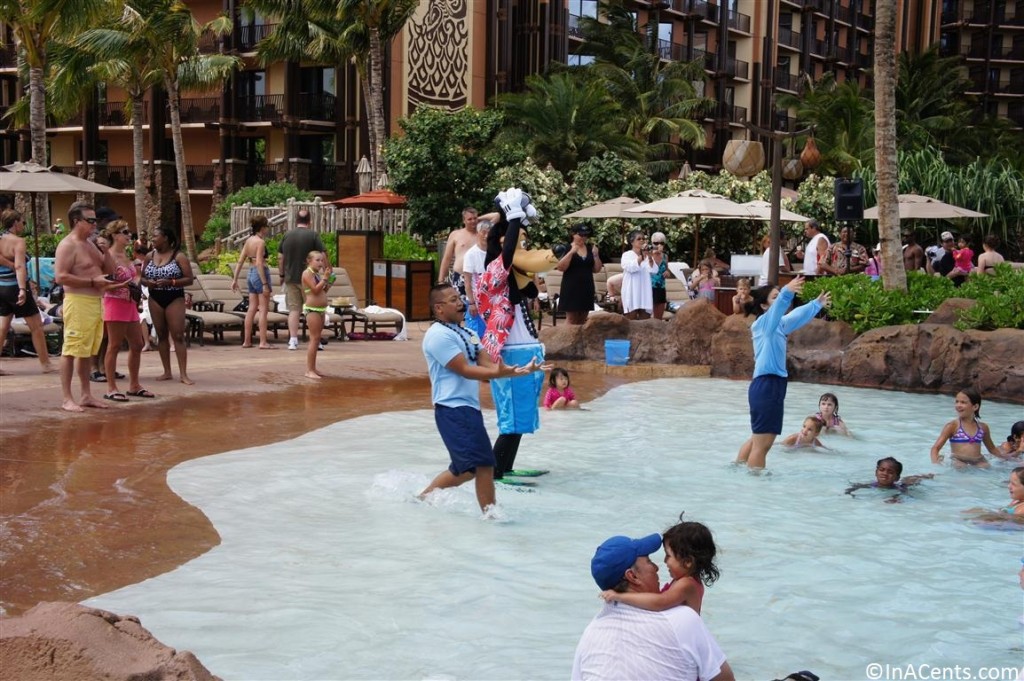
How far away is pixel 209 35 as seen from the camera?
144 feet

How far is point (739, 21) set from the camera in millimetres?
54812

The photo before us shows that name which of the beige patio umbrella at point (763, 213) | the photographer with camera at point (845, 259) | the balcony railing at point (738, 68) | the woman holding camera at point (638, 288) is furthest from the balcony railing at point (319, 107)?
the woman holding camera at point (638, 288)

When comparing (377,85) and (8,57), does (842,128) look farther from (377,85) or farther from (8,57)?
(8,57)

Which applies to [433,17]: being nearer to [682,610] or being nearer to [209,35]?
[209,35]

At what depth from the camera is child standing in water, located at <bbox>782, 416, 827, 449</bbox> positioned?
9.80m

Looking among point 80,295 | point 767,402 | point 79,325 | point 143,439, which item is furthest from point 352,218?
point 767,402

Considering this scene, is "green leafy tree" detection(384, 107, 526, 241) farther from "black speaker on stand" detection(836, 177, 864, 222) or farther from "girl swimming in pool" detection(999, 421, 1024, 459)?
"girl swimming in pool" detection(999, 421, 1024, 459)

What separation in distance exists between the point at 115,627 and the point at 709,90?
53.0 metres

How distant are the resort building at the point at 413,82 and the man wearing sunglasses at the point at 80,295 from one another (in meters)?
23.8

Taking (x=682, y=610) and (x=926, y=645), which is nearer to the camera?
(x=682, y=610)

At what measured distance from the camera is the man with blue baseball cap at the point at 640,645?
11.9 feet

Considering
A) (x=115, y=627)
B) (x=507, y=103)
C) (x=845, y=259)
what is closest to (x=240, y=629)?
(x=115, y=627)

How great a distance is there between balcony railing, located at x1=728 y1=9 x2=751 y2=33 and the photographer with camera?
36.4 m

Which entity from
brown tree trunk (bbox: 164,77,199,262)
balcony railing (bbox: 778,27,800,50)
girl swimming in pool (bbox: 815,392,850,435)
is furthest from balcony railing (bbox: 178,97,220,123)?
girl swimming in pool (bbox: 815,392,850,435)
